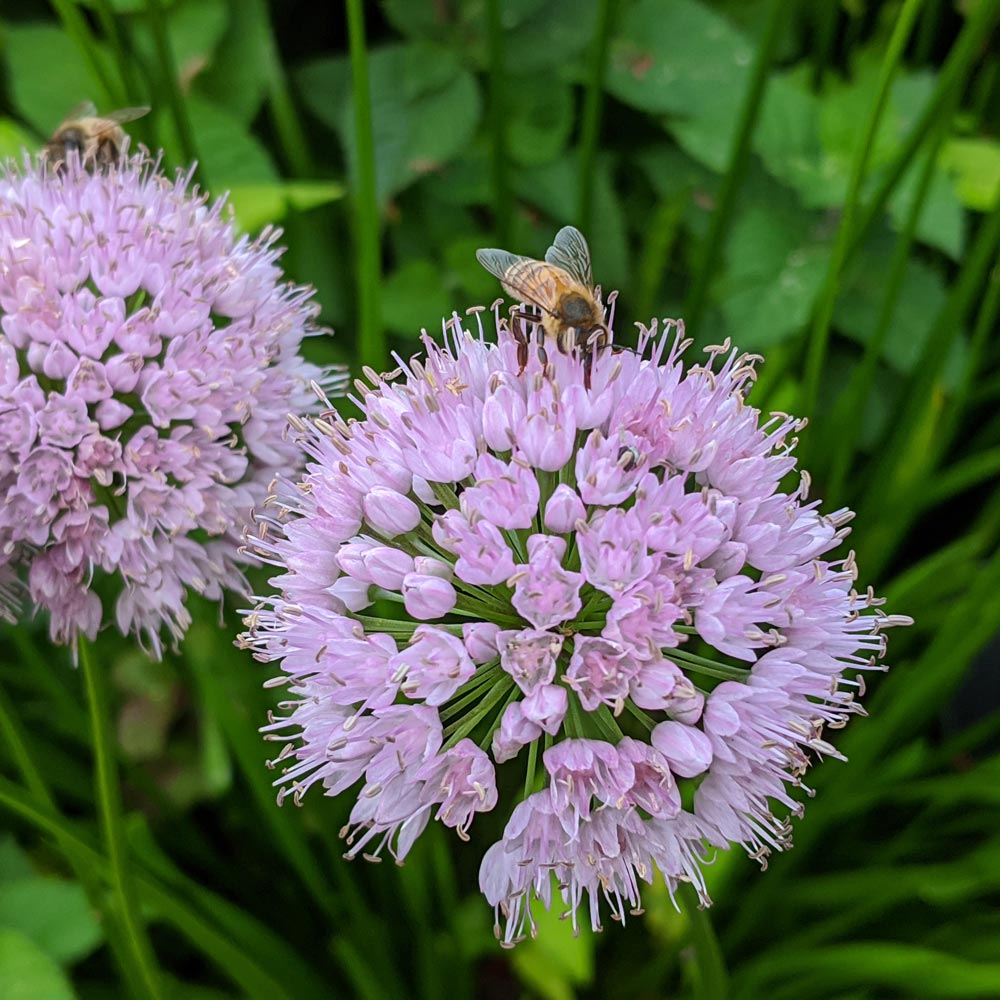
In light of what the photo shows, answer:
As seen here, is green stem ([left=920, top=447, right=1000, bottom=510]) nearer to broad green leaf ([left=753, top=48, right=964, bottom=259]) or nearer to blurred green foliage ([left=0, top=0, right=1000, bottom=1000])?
blurred green foliage ([left=0, top=0, right=1000, bottom=1000])

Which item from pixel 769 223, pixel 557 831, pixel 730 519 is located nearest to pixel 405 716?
pixel 557 831

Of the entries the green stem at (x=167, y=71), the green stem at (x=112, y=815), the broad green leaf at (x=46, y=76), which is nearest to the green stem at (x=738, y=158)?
the green stem at (x=167, y=71)

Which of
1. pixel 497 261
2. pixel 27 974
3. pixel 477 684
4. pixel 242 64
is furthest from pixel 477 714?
pixel 242 64

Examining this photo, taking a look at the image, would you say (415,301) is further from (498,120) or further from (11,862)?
(11,862)

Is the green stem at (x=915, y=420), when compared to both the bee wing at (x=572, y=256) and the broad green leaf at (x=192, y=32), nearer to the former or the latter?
the bee wing at (x=572, y=256)

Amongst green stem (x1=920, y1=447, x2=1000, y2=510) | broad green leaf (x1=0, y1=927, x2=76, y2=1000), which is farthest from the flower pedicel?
green stem (x1=920, y1=447, x2=1000, y2=510)

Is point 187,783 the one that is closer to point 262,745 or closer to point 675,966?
point 262,745
